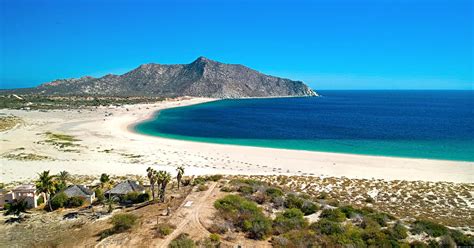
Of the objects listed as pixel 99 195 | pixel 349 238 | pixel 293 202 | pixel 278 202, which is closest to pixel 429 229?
pixel 349 238

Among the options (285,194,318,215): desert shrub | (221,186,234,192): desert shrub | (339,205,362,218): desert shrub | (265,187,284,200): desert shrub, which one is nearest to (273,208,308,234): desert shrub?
(285,194,318,215): desert shrub

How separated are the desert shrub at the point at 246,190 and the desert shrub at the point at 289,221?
4.39 m

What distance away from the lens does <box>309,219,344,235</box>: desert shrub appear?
17.7m

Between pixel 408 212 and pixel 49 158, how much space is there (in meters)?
41.3

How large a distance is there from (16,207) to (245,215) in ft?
53.3

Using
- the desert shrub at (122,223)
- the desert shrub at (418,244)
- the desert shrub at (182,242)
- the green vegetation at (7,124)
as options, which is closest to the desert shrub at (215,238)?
the desert shrub at (182,242)

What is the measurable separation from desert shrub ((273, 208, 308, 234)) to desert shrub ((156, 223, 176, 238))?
6076 mm

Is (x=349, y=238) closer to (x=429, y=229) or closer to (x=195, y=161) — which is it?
(x=429, y=229)

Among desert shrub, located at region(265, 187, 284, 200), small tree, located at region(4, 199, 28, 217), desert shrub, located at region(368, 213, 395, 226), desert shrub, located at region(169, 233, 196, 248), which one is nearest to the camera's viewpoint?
desert shrub, located at region(169, 233, 196, 248)

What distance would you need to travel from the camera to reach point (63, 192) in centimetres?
2472

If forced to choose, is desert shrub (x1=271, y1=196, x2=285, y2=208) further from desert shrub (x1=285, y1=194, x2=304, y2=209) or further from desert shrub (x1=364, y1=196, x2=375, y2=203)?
desert shrub (x1=364, y1=196, x2=375, y2=203)

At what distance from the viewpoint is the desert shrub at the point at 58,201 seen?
77.4ft

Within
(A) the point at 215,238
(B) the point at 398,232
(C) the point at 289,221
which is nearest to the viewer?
(A) the point at 215,238

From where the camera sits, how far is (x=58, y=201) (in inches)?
931
